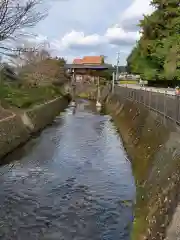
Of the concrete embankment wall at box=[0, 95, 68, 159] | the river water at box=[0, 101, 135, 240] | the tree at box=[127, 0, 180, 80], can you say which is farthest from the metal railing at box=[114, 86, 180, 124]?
the tree at box=[127, 0, 180, 80]

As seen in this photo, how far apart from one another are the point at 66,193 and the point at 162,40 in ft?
118

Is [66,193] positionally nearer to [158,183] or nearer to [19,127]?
[158,183]

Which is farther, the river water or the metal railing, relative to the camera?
the metal railing

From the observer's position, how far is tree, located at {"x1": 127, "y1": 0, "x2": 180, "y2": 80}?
1597 inches

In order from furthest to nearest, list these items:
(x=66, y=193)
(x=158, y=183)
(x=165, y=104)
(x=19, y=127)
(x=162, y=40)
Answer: (x=162, y=40)
(x=19, y=127)
(x=165, y=104)
(x=66, y=193)
(x=158, y=183)

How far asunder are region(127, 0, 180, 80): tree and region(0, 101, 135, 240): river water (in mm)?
21922

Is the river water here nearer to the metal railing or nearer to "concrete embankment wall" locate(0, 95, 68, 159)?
"concrete embankment wall" locate(0, 95, 68, 159)

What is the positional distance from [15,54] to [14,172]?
4.99 meters

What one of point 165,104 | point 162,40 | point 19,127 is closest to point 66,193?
point 165,104

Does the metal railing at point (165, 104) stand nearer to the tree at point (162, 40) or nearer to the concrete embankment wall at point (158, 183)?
the concrete embankment wall at point (158, 183)

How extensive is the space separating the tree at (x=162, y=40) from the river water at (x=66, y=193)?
71.9ft

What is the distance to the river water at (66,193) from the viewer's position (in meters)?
9.12

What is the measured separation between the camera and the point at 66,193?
1212cm

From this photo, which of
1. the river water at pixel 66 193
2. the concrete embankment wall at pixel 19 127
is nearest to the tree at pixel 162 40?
the concrete embankment wall at pixel 19 127
